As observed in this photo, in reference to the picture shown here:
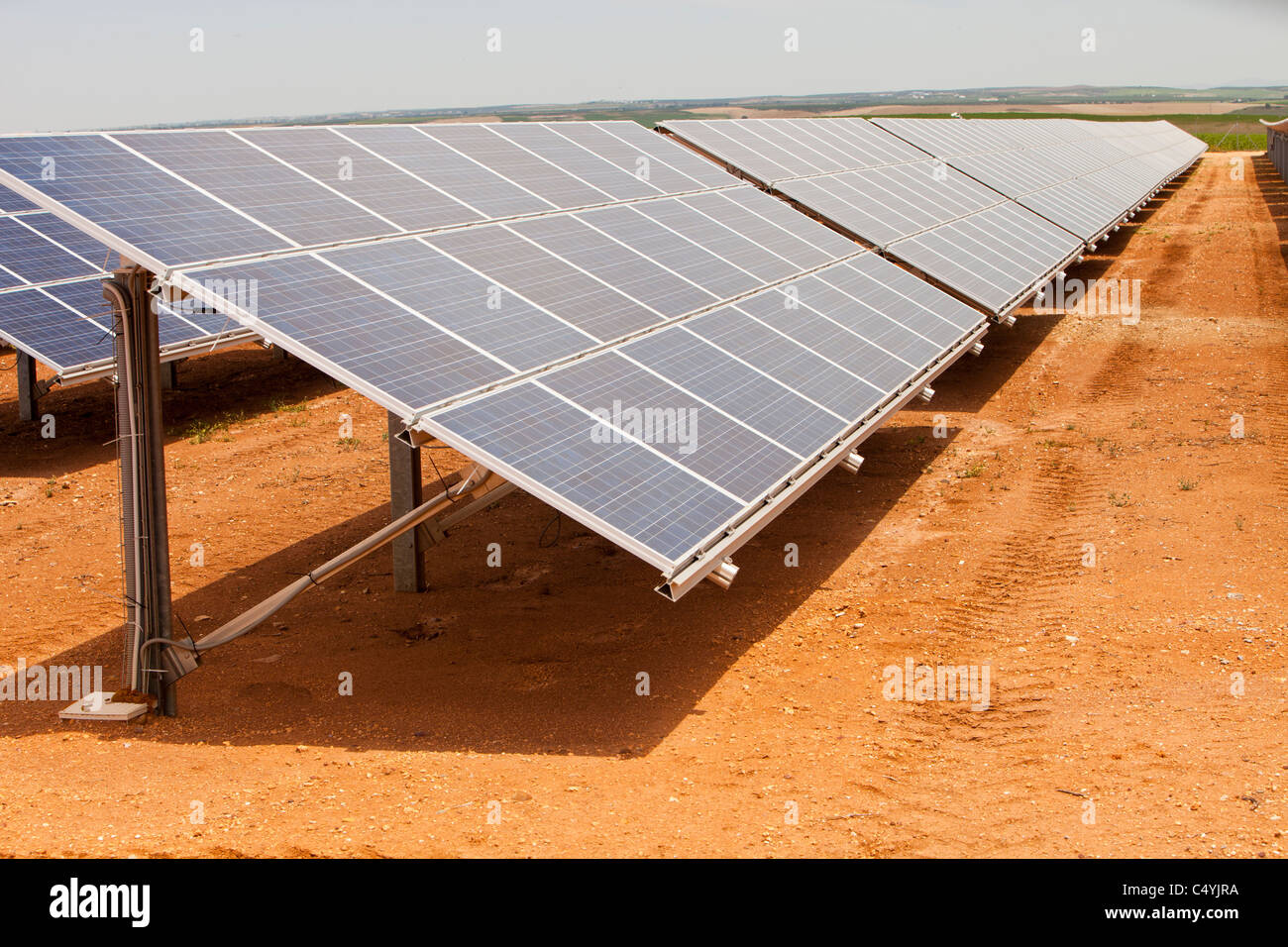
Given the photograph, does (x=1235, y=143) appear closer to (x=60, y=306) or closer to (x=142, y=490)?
(x=60, y=306)

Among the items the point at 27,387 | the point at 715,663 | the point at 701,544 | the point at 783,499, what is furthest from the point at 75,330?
the point at 701,544

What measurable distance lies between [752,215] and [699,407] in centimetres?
865

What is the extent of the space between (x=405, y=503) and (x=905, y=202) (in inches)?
655

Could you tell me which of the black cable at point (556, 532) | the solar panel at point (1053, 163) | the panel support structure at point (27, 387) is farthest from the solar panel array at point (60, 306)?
the solar panel at point (1053, 163)

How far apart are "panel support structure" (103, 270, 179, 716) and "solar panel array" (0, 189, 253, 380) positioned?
767 cm

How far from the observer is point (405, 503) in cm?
1192

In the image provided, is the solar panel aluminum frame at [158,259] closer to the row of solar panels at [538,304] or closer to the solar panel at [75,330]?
the row of solar panels at [538,304]

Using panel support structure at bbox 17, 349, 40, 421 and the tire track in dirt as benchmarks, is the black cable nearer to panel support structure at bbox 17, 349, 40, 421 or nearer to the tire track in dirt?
the tire track in dirt

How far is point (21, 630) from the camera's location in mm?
11797

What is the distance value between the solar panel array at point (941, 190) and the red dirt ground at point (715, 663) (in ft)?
12.5

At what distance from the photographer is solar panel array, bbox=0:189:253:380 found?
18297mm

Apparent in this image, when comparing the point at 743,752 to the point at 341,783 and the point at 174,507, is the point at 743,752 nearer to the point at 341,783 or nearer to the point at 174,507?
the point at 341,783

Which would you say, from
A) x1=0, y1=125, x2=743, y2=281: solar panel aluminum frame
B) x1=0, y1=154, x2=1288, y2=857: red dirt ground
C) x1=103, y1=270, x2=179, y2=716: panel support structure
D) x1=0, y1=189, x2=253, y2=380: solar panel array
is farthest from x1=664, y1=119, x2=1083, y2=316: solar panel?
x1=103, y1=270, x2=179, y2=716: panel support structure

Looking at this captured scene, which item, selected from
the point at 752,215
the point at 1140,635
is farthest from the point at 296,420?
the point at 1140,635
